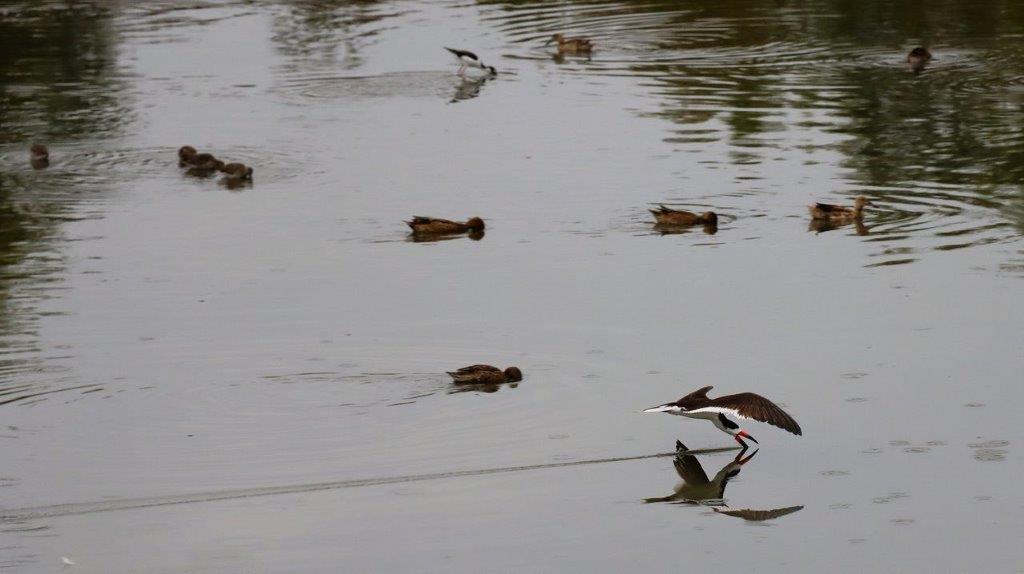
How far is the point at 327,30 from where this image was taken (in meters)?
36.3

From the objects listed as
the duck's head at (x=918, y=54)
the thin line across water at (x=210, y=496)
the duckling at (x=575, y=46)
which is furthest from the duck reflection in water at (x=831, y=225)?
the duckling at (x=575, y=46)

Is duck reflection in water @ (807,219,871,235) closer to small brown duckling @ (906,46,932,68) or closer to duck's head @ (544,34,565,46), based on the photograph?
small brown duckling @ (906,46,932,68)

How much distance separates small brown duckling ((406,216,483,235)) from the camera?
18922mm

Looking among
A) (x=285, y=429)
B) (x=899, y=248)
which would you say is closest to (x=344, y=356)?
(x=285, y=429)

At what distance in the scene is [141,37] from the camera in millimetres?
36062

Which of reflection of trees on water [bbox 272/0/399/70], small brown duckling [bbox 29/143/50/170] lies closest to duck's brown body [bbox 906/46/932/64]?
reflection of trees on water [bbox 272/0/399/70]

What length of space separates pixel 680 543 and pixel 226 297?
718 centimetres

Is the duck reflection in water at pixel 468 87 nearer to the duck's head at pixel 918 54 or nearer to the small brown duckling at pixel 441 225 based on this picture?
the duck's head at pixel 918 54

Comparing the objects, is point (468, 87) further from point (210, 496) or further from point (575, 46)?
point (210, 496)

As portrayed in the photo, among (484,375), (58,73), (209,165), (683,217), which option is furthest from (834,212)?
(58,73)

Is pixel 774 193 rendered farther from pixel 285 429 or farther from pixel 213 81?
pixel 213 81

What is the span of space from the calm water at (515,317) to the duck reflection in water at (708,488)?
0.04m

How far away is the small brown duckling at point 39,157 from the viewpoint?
23.0m

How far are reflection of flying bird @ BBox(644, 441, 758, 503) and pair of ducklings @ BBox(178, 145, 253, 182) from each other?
36.7ft
